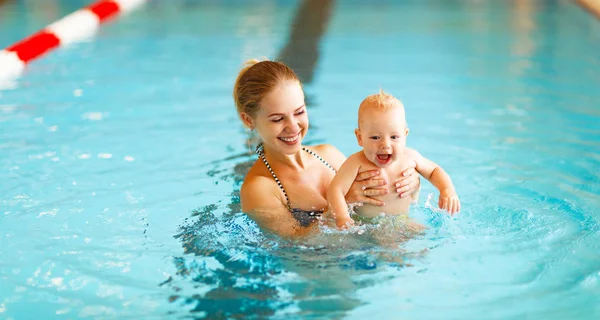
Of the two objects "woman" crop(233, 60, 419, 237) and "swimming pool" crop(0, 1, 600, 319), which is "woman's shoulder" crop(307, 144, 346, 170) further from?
"swimming pool" crop(0, 1, 600, 319)

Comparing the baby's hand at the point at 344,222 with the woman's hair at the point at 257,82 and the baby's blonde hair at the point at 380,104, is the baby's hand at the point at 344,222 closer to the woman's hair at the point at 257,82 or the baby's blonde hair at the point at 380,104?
the baby's blonde hair at the point at 380,104

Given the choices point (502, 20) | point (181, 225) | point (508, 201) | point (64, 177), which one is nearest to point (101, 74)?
point (64, 177)

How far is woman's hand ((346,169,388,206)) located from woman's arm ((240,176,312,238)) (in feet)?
0.73

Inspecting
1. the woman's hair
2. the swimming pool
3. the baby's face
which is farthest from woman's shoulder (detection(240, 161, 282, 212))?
the baby's face

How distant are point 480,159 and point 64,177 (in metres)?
2.13

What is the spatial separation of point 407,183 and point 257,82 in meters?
0.68

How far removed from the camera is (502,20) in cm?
871

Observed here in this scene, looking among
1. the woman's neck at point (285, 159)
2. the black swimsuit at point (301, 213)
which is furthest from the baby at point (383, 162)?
the woman's neck at point (285, 159)

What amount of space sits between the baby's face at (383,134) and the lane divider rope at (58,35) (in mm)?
4223

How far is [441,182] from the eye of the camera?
2949 millimetres

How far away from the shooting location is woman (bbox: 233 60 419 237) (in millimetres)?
2861

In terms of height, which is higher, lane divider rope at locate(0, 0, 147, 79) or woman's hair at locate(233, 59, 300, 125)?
lane divider rope at locate(0, 0, 147, 79)

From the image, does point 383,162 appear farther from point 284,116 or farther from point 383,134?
point 284,116

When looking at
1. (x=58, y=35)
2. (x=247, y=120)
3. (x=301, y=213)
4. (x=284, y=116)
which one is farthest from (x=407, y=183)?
(x=58, y=35)
